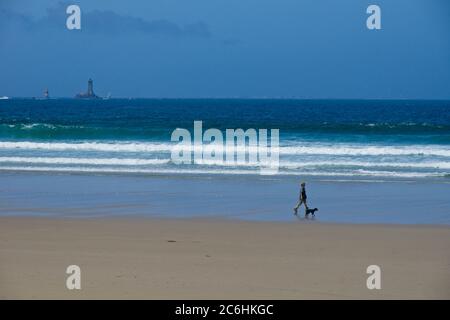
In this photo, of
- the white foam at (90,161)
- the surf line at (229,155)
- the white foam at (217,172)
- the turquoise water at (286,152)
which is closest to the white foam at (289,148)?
the turquoise water at (286,152)

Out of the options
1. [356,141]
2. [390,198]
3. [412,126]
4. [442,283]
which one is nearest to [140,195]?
[390,198]

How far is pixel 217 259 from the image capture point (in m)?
9.87

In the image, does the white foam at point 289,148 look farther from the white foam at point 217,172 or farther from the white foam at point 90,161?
the white foam at point 217,172

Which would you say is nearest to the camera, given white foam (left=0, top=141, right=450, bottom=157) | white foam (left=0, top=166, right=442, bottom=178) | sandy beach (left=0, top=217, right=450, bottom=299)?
sandy beach (left=0, top=217, right=450, bottom=299)

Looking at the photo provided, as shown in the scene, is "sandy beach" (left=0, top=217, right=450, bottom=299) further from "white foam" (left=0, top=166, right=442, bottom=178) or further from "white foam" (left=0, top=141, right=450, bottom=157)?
"white foam" (left=0, top=141, right=450, bottom=157)

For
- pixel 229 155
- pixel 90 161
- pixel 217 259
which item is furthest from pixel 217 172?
pixel 217 259

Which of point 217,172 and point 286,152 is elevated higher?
point 286,152

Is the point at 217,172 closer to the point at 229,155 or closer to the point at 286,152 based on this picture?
the point at 229,155

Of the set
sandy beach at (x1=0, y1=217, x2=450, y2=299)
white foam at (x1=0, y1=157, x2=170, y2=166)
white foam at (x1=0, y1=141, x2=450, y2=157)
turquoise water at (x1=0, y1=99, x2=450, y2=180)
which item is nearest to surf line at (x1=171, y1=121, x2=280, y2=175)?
white foam at (x1=0, y1=141, x2=450, y2=157)

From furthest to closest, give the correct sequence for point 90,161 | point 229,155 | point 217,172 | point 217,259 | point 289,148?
point 289,148
point 229,155
point 90,161
point 217,172
point 217,259

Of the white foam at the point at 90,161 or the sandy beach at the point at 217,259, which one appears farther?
the white foam at the point at 90,161

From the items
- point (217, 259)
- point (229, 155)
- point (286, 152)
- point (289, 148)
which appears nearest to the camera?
point (217, 259)

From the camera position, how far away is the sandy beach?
8086 millimetres

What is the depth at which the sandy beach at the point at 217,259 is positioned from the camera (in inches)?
318
